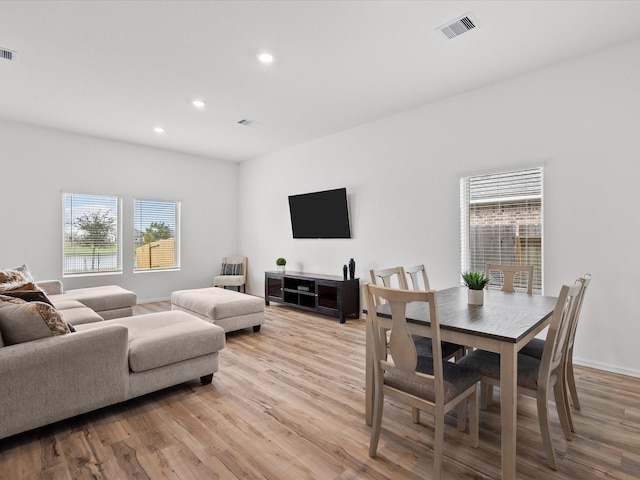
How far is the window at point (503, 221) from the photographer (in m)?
3.57

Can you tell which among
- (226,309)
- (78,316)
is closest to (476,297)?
(226,309)

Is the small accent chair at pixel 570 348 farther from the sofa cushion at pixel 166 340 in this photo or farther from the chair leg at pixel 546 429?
the sofa cushion at pixel 166 340

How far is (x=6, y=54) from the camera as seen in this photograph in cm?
314

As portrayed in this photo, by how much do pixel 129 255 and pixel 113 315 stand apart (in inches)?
75.8

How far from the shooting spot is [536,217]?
3572 mm

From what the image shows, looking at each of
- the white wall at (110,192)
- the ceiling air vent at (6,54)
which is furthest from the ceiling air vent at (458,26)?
the white wall at (110,192)

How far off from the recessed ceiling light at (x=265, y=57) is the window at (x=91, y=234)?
4149 millimetres

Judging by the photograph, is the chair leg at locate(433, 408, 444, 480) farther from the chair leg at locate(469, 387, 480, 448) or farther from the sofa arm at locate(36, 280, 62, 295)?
the sofa arm at locate(36, 280, 62, 295)

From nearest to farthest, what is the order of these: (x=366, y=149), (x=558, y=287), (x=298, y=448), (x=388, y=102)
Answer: (x=298, y=448)
(x=558, y=287)
(x=388, y=102)
(x=366, y=149)

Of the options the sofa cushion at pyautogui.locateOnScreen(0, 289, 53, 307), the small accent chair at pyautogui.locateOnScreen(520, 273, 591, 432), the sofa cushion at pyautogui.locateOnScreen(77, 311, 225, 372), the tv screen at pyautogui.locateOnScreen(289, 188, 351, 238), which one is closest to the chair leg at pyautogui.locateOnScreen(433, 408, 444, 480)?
the small accent chair at pyautogui.locateOnScreen(520, 273, 591, 432)

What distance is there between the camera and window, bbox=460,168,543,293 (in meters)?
3.57

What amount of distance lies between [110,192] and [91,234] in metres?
0.76

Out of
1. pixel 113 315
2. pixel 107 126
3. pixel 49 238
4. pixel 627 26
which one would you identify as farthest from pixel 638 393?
pixel 49 238

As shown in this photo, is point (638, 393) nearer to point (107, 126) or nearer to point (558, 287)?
point (558, 287)
